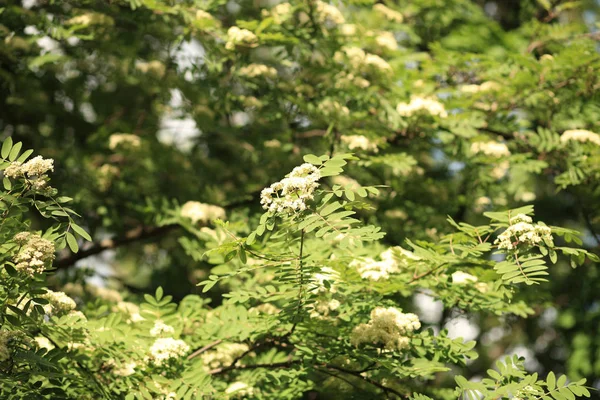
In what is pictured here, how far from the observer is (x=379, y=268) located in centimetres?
363

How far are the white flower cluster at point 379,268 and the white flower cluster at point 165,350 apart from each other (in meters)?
1.06

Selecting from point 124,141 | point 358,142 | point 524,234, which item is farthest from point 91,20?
point 524,234

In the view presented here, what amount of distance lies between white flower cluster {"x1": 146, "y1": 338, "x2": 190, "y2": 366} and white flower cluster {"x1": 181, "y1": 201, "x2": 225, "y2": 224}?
1652 mm

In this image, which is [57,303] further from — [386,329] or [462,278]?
[462,278]

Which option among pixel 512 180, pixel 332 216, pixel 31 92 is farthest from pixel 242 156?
pixel 332 216

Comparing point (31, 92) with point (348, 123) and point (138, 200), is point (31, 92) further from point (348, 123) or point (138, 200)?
point (348, 123)

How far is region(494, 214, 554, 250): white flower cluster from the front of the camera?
2717mm

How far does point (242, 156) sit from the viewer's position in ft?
22.0

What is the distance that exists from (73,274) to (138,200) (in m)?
0.95

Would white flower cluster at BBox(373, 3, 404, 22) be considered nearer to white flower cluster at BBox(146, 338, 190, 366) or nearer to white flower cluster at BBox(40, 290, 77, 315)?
white flower cluster at BBox(146, 338, 190, 366)

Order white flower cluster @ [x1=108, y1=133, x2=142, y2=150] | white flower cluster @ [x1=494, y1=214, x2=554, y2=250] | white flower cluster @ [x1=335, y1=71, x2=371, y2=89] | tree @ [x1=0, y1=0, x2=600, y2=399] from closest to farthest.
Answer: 1. white flower cluster @ [x1=494, y1=214, x2=554, y2=250]
2. tree @ [x1=0, y1=0, x2=600, y2=399]
3. white flower cluster @ [x1=335, y1=71, x2=371, y2=89]
4. white flower cluster @ [x1=108, y1=133, x2=142, y2=150]

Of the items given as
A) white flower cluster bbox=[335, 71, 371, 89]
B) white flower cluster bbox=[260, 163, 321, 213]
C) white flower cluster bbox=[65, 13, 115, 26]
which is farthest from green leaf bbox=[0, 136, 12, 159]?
white flower cluster bbox=[335, 71, 371, 89]

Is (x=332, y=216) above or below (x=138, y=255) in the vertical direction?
above

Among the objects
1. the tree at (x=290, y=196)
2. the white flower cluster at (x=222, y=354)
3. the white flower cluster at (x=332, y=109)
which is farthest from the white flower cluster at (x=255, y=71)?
the white flower cluster at (x=222, y=354)
